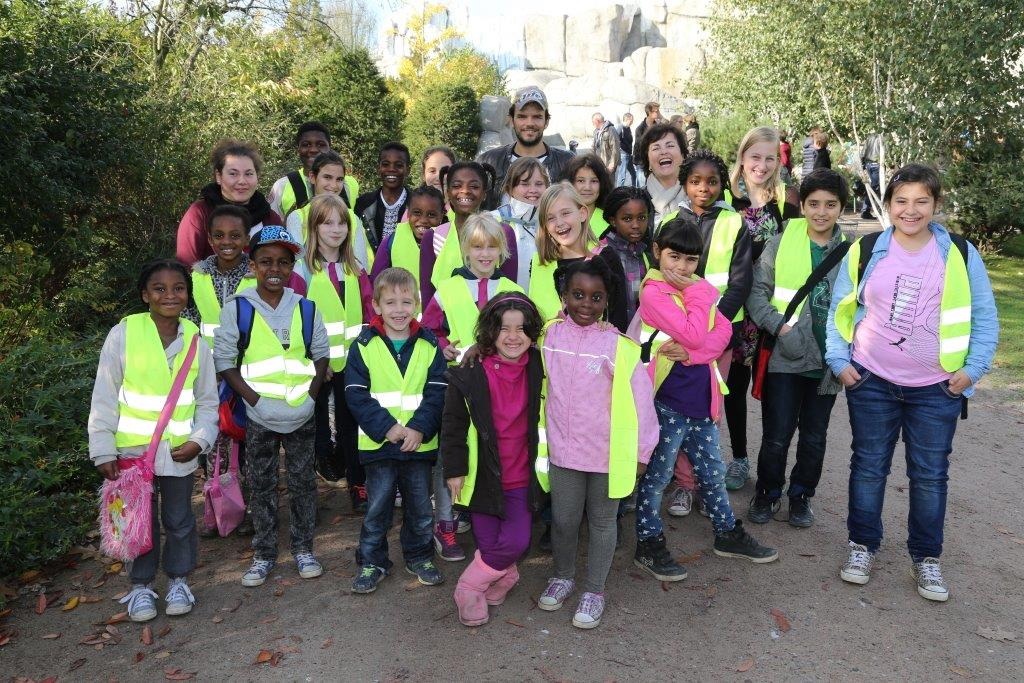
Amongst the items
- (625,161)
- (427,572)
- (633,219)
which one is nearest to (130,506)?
(427,572)

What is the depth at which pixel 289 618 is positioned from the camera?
4.07 m

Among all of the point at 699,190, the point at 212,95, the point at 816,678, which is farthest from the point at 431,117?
the point at 816,678

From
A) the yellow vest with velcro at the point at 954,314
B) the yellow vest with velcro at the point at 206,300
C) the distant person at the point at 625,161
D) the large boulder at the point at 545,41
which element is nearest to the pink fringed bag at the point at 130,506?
the yellow vest with velcro at the point at 206,300

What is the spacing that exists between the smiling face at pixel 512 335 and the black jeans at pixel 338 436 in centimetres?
129

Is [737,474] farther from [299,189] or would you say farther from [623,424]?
[299,189]

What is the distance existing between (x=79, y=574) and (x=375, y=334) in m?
2.19

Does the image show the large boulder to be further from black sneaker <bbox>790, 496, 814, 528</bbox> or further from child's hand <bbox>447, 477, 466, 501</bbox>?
child's hand <bbox>447, 477, 466, 501</bbox>

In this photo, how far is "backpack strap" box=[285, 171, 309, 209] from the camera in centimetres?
589

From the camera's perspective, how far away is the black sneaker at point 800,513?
5.02 m

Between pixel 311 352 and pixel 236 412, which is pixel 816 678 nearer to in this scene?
pixel 311 352

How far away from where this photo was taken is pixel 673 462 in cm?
437

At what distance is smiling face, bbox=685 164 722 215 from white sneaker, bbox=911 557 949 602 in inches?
89.8

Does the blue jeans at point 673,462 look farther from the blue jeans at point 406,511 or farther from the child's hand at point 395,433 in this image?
the child's hand at point 395,433

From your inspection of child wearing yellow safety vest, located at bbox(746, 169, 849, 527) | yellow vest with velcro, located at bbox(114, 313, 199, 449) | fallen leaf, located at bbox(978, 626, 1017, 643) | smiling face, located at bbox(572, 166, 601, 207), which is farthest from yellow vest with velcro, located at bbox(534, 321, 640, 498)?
yellow vest with velcro, located at bbox(114, 313, 199, 449)
